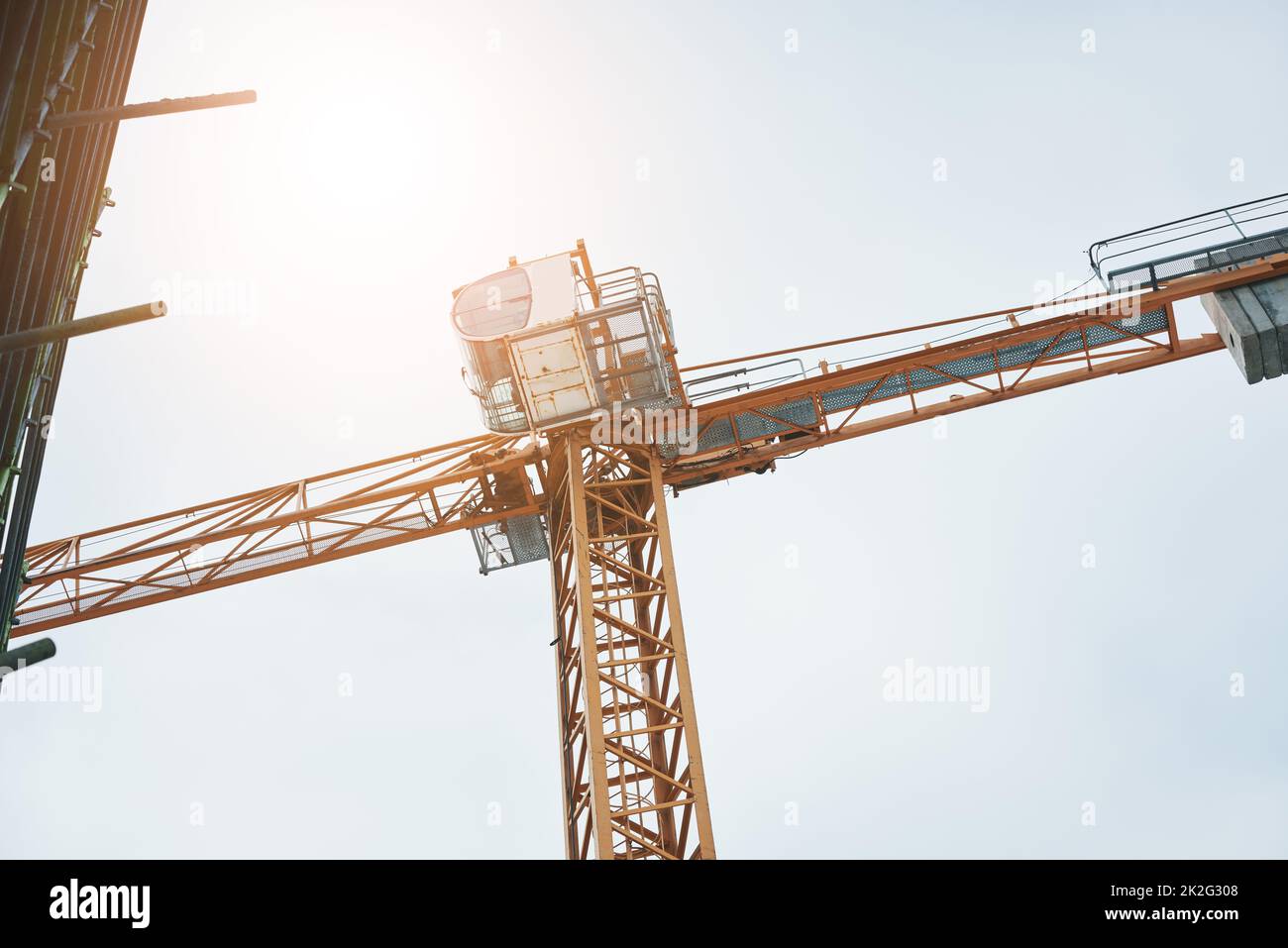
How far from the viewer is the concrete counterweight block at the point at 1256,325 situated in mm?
18828

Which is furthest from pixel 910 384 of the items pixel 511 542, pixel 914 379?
pixel 511 542

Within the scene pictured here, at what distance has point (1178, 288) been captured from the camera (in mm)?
19984

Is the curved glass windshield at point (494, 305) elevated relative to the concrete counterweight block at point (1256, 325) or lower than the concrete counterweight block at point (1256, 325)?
elevated

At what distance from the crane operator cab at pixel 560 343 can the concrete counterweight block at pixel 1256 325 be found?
9327mm

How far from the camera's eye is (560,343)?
61.9ft

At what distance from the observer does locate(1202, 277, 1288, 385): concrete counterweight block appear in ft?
61.8

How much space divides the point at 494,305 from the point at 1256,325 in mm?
12504

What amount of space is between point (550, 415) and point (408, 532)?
13.5 ft

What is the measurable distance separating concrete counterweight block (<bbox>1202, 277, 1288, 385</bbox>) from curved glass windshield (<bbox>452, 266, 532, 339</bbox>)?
11653mm

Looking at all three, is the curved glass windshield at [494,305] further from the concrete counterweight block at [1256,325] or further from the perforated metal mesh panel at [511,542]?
the concrete counterweight block at [1256,325]

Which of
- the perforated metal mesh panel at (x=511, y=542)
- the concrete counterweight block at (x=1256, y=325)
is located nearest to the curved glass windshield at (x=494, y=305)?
the perforated metal mesh panel at (x=511, y=542)

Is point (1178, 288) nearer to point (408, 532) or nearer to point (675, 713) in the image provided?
point (675, 713)
